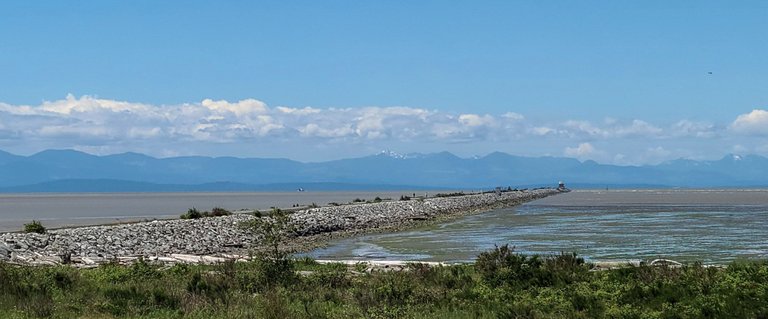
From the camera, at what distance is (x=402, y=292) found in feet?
64.6

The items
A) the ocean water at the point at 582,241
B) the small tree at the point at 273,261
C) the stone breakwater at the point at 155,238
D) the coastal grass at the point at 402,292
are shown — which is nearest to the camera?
the coastal grass at the point at 402,292

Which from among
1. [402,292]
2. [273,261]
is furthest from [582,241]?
[402,292]

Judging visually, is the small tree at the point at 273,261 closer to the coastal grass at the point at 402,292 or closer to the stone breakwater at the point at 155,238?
the coastal grass at the point at 402,292

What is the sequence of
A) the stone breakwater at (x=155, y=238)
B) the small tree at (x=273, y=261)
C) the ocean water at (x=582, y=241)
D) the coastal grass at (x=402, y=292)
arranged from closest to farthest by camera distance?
the coastal grass at (x=402, y=292) < the small tree at (x=273, y=261) < the stone breakwater at (x=155, y=238) < the ocean water at (x=582, y=241)

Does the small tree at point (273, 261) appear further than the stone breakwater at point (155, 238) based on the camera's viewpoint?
No

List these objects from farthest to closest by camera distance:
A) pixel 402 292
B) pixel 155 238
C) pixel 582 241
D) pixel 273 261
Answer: pixel 582 241 < pixel 155 238 < pixel 273 261 < pixel 402 292

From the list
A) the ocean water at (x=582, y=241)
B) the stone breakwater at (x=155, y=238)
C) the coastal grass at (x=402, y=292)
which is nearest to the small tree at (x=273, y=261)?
the coastal grass at (x=402, y=292)

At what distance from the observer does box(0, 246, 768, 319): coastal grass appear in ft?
56.6

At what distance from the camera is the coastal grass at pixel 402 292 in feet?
56.6

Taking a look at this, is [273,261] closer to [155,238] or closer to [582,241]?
[155,238]

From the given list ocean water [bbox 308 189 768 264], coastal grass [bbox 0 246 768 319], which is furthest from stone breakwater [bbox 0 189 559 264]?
coastal grass [bbox 0 246 768 319]

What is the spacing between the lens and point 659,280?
20078mm

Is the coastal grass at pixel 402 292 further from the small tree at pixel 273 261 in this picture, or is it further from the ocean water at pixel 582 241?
the ocean water at pixel 582 241

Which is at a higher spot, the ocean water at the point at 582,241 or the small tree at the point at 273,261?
the small tree at the point at 273,261
